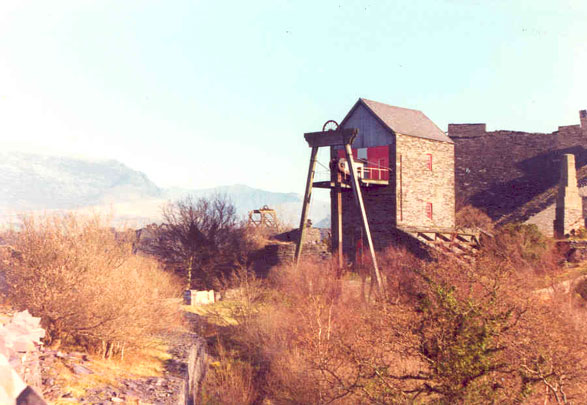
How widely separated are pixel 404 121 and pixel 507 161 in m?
14.2

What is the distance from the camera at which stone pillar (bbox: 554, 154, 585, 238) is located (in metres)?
28.4

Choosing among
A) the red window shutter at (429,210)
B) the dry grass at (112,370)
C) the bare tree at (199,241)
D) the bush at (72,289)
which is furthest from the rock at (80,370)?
the red window shutter at (429,210)

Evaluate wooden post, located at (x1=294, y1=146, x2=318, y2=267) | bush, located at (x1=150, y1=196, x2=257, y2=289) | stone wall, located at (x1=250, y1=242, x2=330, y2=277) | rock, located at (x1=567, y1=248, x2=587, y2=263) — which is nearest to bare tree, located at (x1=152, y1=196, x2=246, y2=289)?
bush, located at (x1=150, y1=196, x2=257, y2=289)

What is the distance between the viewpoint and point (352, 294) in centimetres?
2155

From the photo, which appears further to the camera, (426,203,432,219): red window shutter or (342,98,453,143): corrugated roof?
(426,203,432,219): red window shutter

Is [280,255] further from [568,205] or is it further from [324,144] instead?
[568,205]

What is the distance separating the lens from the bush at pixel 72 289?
1277 centimetres

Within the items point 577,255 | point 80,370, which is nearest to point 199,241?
point 577,255

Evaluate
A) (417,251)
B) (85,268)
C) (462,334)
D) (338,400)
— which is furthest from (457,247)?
(85,268)

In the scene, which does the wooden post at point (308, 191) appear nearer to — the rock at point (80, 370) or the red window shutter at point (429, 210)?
the red window shutter at point (429, 210)

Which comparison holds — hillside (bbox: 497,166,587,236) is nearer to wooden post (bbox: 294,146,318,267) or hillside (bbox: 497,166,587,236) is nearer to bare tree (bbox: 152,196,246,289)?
wooden post (bbox: 294,146,318,267)

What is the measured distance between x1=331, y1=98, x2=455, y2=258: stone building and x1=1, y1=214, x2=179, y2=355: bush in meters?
13.5

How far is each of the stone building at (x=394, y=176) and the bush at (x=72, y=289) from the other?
13.5m

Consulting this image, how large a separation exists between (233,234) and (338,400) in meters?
20.0
